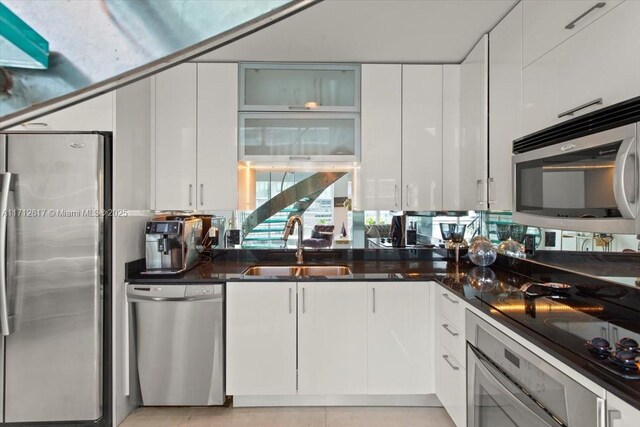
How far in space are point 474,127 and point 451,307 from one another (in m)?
1.23

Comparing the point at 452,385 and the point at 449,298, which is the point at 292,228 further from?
the point at 452,385

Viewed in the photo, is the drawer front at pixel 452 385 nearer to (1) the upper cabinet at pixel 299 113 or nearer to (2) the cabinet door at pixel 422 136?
(2) the cabinet door at pixel 422 136

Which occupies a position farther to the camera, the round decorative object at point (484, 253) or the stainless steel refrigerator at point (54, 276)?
the round decorative object at point (484, 253)

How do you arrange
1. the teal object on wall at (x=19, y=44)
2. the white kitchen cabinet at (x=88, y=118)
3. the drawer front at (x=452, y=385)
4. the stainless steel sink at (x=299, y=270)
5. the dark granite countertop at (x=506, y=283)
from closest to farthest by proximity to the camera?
the teal object on wall at (x=19, y=44) → the dark granite countertop at (x=506, y=283) → the drawer front at (x=452, y=385) → the white kitchen cabinet at (x=88, y=118) → the stainless steel sink at (x=299, y=270)

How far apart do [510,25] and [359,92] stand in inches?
39.8

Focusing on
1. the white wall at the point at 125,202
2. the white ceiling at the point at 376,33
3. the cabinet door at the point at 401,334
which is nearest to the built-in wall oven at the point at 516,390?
the cabinet door at the point at 401,334

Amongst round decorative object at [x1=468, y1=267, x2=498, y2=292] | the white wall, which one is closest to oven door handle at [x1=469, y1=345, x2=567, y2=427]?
→ round decorative object at [x1=468, y1=267, x2=498, y2=292]

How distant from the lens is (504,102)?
2.01 metres

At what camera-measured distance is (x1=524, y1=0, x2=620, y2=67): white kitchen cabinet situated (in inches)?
52.4

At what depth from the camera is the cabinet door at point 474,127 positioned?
222 centimetres

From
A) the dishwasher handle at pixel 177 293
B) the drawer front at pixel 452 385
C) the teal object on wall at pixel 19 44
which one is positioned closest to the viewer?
the teal object on wall at pixel 19 44

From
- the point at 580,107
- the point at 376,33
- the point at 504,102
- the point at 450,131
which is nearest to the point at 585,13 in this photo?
the point at 580,107

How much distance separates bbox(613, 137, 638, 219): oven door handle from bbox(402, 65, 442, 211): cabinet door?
1.51 m

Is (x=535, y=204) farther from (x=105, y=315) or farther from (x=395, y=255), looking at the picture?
(x=105, y=315)
